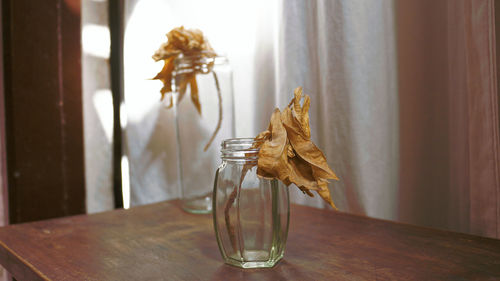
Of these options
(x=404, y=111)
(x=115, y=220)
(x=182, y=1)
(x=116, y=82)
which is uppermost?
(x=182, y=1)

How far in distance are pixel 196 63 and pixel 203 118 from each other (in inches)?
5.3

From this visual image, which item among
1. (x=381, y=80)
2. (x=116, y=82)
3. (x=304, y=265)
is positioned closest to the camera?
(x=304, y=265)

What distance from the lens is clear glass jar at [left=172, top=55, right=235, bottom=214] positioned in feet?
3.22

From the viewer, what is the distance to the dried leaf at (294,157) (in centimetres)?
48

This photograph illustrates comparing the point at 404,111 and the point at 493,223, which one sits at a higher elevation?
the point at 404,111

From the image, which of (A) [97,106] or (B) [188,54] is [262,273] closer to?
(B) [188,54]

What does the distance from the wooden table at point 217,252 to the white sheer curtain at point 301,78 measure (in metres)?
0.16

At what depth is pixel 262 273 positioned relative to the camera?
538 millimetres

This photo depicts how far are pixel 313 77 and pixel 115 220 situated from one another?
57 centimetres

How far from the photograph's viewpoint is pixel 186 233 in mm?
750

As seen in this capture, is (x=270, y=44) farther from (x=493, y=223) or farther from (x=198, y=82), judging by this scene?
(x=493, y=223)

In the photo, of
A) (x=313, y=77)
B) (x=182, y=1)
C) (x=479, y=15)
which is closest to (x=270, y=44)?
(x=313, y=77)

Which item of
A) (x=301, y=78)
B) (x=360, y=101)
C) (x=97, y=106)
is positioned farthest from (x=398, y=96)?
(x=97, y=106)

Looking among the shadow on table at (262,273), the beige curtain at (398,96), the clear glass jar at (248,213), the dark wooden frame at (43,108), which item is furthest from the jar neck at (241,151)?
the dark wooden frame at (43,108)
